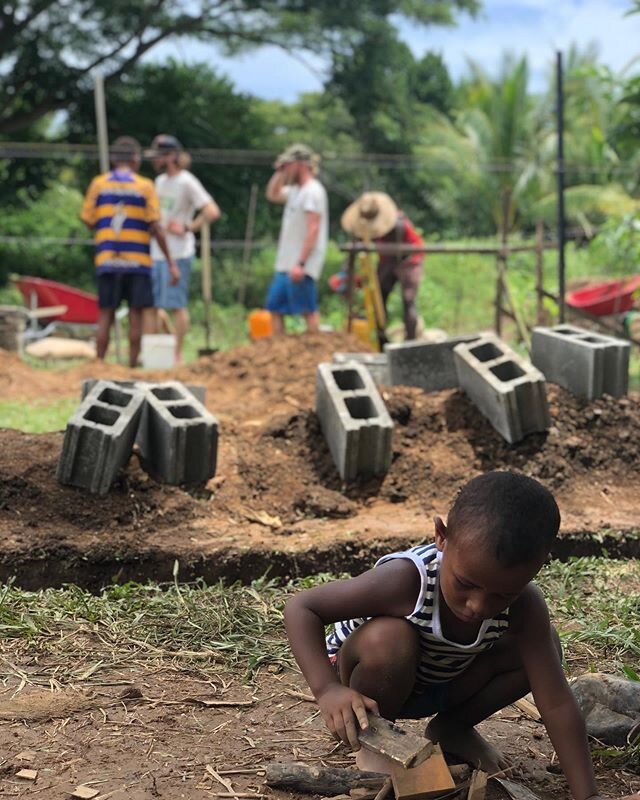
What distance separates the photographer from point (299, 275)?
9.26 metres

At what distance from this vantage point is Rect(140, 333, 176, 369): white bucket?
10578 millimetres

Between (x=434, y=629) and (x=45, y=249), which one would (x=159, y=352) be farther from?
(x=45, y=249)

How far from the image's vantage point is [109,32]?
856 inches

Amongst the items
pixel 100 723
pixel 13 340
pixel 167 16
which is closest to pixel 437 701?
pixel 100 723

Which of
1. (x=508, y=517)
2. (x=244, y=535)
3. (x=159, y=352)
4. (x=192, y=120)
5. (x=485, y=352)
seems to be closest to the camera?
(x=508, y=517)

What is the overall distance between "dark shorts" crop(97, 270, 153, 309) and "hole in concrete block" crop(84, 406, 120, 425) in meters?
4.36

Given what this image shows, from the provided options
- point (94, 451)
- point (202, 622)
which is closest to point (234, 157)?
point (94, 451)

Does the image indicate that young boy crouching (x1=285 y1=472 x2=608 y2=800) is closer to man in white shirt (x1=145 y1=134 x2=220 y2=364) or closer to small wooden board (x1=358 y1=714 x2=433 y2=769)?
small wooden board (x1=358 y1=714 x2=433 y2=769)

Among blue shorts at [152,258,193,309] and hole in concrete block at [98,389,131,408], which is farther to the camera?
blue shorts at [152,258,193,309]

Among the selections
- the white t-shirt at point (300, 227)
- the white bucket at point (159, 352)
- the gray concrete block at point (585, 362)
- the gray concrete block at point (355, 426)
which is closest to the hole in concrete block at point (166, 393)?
the gray concrete block at point (355, 426)

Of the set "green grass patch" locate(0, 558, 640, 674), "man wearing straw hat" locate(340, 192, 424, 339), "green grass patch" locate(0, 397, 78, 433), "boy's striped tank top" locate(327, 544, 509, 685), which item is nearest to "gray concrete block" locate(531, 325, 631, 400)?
"green grass patch" locate(0, 558, 640, 674)

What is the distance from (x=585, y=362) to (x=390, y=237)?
6.02 m

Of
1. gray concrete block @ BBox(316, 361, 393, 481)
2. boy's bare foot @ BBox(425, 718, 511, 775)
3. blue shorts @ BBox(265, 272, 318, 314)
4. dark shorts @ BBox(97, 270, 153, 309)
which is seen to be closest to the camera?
boy's bare foot @ BBox(425, 718, 511, 775)

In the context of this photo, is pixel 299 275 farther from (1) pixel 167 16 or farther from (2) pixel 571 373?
(1) pixel 167 16
